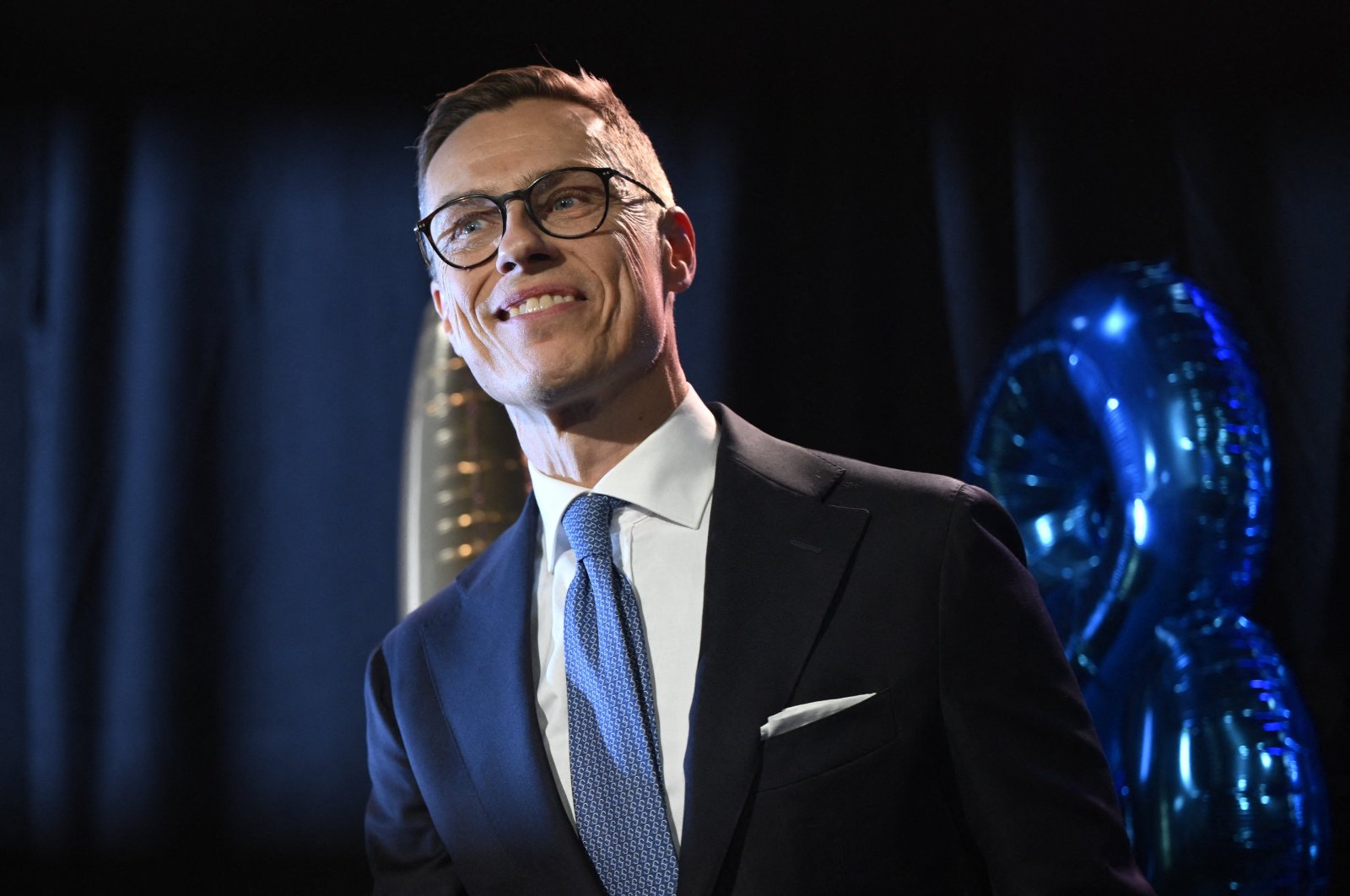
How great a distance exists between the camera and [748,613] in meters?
1.13

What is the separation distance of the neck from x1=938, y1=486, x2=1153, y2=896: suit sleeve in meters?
0.33

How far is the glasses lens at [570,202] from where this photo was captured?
1248mm

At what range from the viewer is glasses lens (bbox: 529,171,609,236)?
1.25m

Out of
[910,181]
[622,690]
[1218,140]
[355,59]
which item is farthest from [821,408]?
[622,690]

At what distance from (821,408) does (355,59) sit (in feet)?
4.34

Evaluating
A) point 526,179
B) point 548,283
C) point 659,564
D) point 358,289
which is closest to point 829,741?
point 659,564

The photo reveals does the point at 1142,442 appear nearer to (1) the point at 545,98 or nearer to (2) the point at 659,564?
(2) the point at 659,564

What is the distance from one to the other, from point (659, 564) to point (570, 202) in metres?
0.37

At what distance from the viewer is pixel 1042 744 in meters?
1.07

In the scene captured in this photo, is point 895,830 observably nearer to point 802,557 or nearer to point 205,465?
point 802,557

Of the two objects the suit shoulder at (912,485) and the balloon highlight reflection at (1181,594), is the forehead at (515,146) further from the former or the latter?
the balloon highlight reflection at (1181,594)

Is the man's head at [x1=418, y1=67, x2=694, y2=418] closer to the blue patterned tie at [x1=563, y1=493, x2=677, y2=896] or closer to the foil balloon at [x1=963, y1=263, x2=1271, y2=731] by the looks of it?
the blue patterned tie at [x1=563, y1=493, x2=677, y2=896]

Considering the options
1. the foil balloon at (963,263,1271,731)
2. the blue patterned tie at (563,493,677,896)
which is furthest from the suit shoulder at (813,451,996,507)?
the foil balloon at (963,263,1271,731)

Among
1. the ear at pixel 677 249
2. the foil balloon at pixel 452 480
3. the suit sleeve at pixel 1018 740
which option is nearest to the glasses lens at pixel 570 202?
the ear at pixel 677 249
